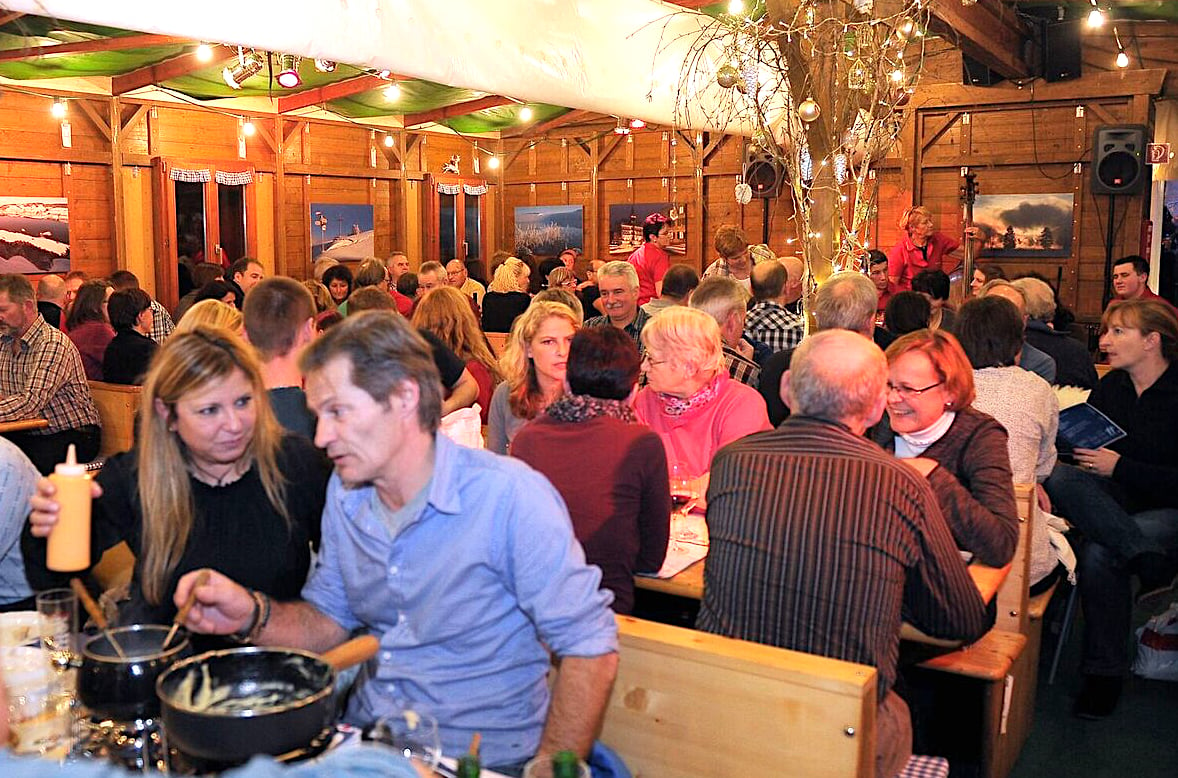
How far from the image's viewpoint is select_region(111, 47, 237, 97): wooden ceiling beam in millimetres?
10320

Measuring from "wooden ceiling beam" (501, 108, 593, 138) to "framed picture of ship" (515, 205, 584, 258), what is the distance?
3.48 ft

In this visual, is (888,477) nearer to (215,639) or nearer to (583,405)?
(583,405)

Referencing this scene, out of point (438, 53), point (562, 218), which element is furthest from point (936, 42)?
point (438, 53)

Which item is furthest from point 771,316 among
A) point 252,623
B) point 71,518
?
point 71,518

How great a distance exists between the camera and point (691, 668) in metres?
2.19

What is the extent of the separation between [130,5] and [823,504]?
78.4 inches

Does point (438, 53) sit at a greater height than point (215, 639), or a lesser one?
greater

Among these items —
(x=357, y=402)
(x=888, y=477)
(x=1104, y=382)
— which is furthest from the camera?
(x=1104, y=382)

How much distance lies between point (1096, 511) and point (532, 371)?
2261 mm

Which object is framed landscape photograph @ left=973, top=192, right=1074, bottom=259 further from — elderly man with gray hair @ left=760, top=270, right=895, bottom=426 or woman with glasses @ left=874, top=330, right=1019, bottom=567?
woman with glasses @ left=874, top=330, right=1019, bottom=567

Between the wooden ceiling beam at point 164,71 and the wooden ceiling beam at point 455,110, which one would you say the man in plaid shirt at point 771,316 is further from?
the wooden ceiling beam at point 455,110

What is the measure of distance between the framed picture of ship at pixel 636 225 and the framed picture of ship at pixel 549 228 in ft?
1.74

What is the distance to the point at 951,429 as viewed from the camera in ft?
10.7

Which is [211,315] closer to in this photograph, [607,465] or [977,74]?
[607,465]
